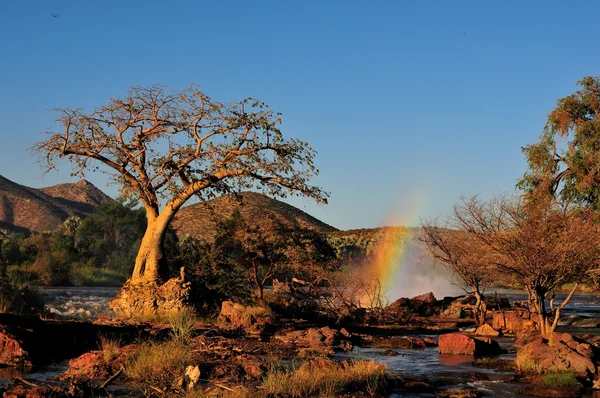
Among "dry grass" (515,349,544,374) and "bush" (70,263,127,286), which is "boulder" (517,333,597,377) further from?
"bush" (70,263,127,286)

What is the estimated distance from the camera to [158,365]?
13258mm

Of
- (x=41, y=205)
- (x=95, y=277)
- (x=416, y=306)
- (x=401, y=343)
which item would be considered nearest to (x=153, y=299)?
(x=401, y=343)

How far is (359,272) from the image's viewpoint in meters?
28.3

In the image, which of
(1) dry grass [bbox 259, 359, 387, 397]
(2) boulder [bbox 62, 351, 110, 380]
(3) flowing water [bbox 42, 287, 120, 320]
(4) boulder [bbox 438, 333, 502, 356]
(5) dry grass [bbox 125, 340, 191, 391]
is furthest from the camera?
(3) flowing water [bbox 42, 287, 120, 320]

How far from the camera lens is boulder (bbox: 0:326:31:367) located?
600 inches

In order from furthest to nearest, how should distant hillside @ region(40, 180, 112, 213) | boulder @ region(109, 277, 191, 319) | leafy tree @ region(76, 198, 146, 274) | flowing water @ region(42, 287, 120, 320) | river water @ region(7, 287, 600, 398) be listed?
1. distant hillside @ region(40, 180, 112, 213)
2. leafy tree @ region(76, 198, 146, 274)
3. flowing water @ region(42, 287, 120, 320)
4. boulder @ region(109, 277, 191, 319)
5. river water @ region(7, 287, 600, 398)

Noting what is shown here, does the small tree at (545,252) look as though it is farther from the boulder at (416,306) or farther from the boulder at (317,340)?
the boulder at (416,306)

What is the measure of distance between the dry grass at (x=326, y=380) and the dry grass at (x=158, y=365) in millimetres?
1811

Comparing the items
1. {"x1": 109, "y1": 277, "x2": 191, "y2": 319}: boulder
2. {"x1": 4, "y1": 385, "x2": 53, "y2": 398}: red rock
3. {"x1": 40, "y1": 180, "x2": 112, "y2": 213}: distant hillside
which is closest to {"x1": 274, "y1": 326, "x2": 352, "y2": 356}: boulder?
{"x1": 109, "y1": 277, "x2": 191, "y2": 319}: boulder

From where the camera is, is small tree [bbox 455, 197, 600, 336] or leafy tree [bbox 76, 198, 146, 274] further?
leafy tree [bbox 76, 198, 146, 274]

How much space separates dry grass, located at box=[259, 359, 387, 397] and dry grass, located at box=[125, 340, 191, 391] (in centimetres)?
181

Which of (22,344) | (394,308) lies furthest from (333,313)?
(22,344)

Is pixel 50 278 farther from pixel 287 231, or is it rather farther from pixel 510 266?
pixel 510 266

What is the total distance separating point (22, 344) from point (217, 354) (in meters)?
4.30
